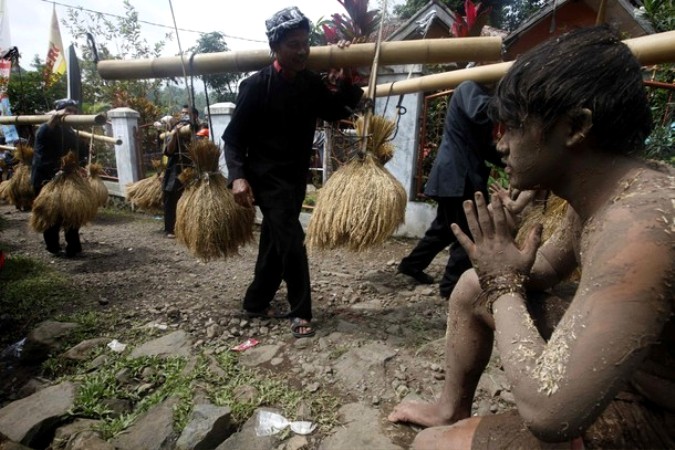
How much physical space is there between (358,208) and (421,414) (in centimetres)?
131

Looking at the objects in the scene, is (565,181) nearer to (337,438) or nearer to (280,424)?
(337,438)

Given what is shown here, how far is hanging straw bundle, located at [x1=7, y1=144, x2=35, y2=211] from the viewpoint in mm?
→ 8016

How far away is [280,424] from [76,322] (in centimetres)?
225

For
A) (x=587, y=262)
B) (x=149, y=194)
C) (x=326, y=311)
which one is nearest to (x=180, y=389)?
(x=326, y=311)

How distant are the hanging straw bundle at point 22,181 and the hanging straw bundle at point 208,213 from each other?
21.3ft

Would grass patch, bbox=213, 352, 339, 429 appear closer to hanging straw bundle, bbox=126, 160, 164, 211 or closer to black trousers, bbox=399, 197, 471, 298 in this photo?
black trousers, bbox=399, 197, 471, 298

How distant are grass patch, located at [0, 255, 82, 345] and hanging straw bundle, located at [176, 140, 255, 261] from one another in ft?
4.83

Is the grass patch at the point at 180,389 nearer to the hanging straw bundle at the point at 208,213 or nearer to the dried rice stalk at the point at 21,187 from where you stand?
the hanging straw bundle at the point at 208,213

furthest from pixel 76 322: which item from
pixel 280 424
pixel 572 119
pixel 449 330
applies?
pixel 572 119

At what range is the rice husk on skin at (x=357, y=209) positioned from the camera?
2.75 meters

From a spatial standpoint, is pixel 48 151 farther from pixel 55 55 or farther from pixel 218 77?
pixel 218 77

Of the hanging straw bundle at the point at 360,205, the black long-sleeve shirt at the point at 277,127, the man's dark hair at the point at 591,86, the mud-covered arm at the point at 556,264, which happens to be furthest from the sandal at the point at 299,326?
the man's dark hair at the point at 591,86

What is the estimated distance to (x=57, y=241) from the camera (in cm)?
558

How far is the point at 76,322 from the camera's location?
339cm
